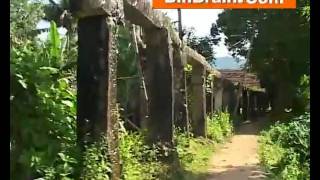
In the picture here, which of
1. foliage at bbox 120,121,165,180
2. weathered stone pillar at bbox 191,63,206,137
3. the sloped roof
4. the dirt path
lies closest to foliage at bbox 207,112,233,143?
the dirt path

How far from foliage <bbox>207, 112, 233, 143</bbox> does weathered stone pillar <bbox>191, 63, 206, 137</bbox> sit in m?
0.64

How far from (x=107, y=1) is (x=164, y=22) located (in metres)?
3.43

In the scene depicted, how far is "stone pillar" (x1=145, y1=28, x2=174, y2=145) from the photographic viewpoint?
30.5ft

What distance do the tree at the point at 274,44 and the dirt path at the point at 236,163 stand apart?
5.69m

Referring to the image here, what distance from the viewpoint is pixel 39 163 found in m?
5.16

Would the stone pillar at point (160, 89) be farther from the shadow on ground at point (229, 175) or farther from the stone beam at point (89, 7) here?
the stone beam at point (89, 7)

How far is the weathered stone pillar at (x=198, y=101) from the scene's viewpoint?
15.6 meters

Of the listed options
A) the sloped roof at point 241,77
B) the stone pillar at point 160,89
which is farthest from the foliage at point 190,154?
the sloped roof at point 241,77

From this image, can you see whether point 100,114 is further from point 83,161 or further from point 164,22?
point 164,22

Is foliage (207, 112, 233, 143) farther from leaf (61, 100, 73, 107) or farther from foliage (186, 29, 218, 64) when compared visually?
leaf (61, 100, 73, 107)

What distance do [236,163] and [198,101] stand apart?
433 cm

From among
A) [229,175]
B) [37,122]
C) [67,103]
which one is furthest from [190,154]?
[37,122]

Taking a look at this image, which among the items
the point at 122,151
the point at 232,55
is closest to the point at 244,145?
the point at 122,151
